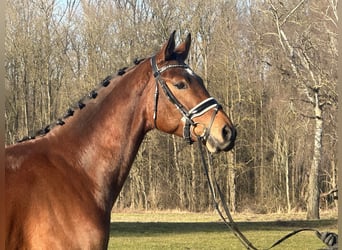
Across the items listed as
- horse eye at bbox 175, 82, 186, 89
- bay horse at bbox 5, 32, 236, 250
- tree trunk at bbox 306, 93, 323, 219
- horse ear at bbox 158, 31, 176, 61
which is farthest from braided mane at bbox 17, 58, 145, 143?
tree trunk at bbox 306, 93, 323, 219

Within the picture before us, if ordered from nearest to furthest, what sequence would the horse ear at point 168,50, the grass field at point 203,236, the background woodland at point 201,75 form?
the horse ear at point 168,50 < the grass field at point 203,236 < the background woodland at point 201,75

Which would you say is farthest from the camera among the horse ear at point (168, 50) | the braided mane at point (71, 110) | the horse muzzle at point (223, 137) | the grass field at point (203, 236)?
the grass field at point (203, 236)

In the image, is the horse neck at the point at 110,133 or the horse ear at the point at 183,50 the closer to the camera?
the horse neck at the point at 110,133

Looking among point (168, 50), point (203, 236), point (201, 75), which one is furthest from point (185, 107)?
point (201, 75)

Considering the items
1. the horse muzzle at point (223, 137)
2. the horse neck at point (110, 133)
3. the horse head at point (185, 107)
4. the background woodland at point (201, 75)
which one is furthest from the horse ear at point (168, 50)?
the background woodland at point (201, 75)

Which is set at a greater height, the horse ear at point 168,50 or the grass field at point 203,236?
the horse ear at point 168,50

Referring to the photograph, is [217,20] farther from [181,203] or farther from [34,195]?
[34,195]

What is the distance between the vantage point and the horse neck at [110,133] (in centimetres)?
432

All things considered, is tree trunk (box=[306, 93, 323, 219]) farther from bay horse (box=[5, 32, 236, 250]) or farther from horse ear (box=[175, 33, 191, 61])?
bay horse (box=[5, 32, 236, 250])

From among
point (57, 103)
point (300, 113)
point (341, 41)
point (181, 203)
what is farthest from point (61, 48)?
point (341, 41)

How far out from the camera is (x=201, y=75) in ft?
102

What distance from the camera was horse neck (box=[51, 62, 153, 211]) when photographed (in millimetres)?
4324

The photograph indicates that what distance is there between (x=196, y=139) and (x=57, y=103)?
29246 mm

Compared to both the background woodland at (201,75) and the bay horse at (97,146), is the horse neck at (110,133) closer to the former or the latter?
the bay horse at (97,146)
